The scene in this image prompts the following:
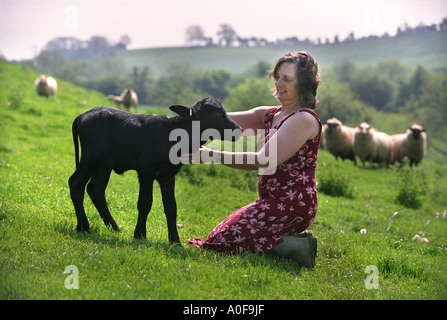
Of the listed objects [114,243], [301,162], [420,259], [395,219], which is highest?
[301,162]

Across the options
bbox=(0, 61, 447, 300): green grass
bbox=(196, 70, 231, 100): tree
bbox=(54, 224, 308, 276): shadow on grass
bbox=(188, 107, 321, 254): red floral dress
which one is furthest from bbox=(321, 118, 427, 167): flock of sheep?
bbox=(196, 70, 231, 100): tree

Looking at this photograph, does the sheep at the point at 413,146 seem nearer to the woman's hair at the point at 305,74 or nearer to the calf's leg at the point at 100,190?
the woman's hair at the point at 305,74

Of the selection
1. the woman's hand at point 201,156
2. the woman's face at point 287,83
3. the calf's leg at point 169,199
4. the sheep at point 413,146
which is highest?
the woman's face at point 287,83

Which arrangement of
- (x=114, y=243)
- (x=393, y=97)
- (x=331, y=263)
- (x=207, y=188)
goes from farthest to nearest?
(x=393, y=97) → (x=207, y=188) → (x=331, y=263) → (x=114, y=243)

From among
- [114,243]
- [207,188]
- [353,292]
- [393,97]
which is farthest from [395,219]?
[393,97]

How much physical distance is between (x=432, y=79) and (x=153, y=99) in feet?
136

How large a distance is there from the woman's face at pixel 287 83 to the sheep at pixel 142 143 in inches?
29.3

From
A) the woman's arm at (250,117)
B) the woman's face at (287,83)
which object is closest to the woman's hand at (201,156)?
the woman's arm at (250,117)

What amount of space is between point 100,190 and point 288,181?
2395mm

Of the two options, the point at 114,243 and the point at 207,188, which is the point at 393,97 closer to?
the point at 207,188

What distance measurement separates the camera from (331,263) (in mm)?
5648

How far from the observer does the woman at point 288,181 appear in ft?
16.8

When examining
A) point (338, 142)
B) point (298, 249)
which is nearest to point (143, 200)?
point (298, 249)
